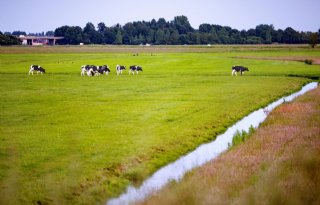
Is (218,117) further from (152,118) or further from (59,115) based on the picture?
(59,115)

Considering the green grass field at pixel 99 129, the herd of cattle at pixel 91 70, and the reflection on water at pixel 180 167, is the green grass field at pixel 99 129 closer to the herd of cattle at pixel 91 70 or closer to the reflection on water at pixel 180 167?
the reflection on water at pixel 180 167

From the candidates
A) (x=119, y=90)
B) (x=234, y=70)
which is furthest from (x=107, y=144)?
(x=234, y=70)

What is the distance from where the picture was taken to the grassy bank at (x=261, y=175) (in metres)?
12.0

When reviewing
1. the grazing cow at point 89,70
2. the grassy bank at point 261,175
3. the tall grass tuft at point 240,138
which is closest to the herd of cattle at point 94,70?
the grazing cow at point 89,70

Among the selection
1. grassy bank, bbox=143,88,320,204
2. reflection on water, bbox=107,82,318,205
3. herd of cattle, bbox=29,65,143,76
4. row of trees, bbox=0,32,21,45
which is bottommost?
reflection on water, bbox=107,82,318,205

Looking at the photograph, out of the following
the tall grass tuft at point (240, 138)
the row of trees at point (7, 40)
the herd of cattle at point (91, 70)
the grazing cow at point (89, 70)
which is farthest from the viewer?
the row of trees at point (7, 40)

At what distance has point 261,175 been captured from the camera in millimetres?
13734

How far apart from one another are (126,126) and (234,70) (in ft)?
118

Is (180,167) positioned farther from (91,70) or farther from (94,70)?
(94,70)

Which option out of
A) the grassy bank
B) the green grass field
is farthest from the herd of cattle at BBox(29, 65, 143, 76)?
the grassy bank

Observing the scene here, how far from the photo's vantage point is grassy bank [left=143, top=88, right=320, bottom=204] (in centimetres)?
1197

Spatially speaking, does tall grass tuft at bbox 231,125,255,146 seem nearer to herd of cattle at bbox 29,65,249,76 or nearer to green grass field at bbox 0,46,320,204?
green grass field at bbox 0,46,320,204

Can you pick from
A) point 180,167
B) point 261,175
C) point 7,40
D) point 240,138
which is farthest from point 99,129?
point 7,40

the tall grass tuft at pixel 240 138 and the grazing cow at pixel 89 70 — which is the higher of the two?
the grazing cow at pixel 89 70
